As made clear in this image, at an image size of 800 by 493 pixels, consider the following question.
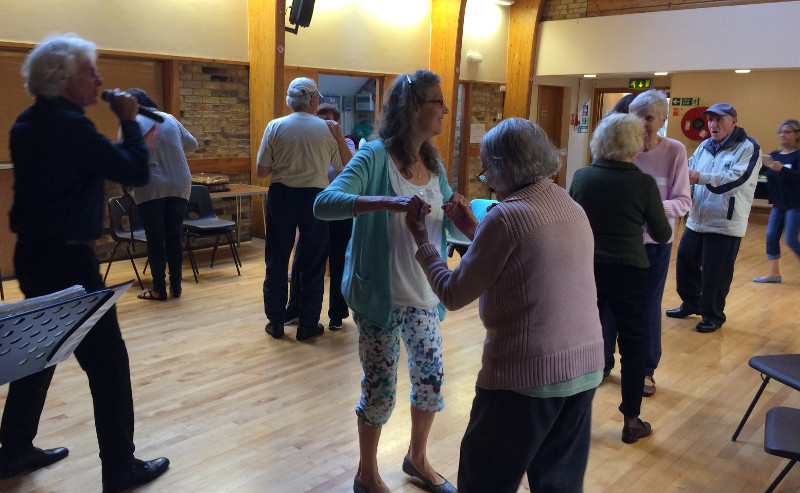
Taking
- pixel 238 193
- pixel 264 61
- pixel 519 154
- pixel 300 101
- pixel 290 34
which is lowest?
pixel 238 193

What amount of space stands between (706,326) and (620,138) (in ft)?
8.70

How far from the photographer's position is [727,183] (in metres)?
4.59

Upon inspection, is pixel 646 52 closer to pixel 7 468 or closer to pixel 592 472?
pixel 592 472

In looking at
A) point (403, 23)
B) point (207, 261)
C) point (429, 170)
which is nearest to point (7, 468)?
point (429, 170)

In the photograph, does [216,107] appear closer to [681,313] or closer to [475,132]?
[475,132]

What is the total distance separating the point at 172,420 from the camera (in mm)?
3221

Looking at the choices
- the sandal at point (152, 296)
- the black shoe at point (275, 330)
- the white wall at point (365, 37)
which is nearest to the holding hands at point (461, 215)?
the black shoe at point (275, 330)

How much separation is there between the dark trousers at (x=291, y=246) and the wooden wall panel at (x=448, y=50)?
546 centimetres

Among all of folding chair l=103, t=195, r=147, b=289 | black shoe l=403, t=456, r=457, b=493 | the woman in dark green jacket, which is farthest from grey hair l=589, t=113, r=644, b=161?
folding chair l=103, t=195, r=147, b=289

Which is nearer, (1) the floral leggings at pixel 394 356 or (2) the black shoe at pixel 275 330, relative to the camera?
(1) the floral leggings at pixel 394 356

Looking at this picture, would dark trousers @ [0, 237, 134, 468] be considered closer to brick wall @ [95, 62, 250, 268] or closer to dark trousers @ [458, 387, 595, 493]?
dark trousers @ [458, 387, 595, 493]

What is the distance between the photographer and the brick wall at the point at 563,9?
1073cm

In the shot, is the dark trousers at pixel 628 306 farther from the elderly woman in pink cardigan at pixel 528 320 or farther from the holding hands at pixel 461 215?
the elderly woman in pink cardigan at pixel 528 320

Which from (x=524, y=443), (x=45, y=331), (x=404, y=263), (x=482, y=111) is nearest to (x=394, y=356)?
(x=404, y=263)
